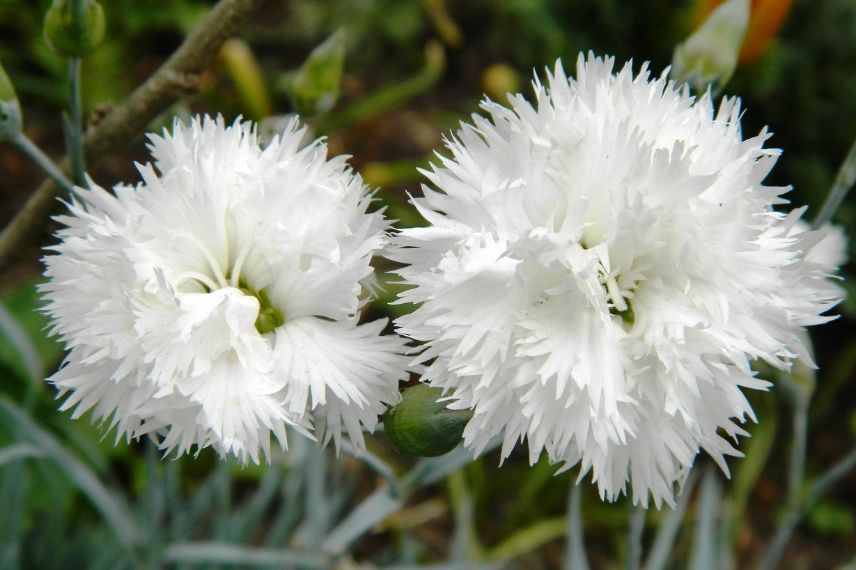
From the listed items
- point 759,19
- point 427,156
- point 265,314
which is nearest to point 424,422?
point 265,314

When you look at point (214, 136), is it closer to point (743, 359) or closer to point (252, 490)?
point (743, 359)

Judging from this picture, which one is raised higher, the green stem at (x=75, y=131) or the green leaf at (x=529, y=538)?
the green stem at (x=75, y=131)

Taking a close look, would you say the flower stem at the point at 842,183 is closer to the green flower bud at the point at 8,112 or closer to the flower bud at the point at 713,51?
the flower bud at the point at 713,51

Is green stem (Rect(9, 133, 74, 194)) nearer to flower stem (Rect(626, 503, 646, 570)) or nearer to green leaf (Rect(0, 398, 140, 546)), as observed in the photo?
green leaf (Rect(0, 398, 140, 546))

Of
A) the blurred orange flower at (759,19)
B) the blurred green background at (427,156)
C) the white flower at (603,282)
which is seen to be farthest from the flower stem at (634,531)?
the blurred orange flower at (759,19)

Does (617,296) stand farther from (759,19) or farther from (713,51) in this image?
(759,19)
